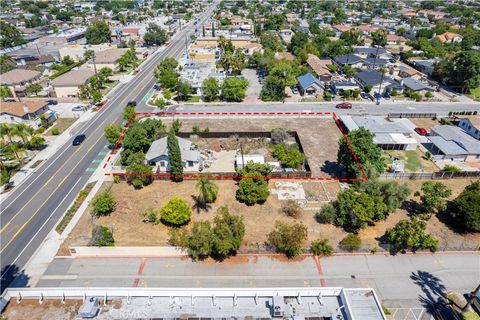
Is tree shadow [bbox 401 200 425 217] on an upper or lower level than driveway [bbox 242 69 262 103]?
lower

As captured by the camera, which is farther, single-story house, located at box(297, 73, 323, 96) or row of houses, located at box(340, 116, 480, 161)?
single-story house, located at box(297, 73, 323, 96)

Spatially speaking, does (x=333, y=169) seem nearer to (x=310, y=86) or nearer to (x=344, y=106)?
(x=344, y=106)

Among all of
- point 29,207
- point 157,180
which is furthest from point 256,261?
point 29,207

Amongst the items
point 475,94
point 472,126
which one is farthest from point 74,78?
point 475,94

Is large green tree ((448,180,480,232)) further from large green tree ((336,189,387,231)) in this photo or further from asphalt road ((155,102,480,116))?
asphalt road ((155,102,480,116))

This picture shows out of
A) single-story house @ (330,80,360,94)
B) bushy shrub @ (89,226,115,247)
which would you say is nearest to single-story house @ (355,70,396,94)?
single-story house @ (330,80,360,94)

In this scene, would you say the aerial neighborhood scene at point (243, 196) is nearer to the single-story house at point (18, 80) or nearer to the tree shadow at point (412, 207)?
the tree shadow at point (412, 207)
